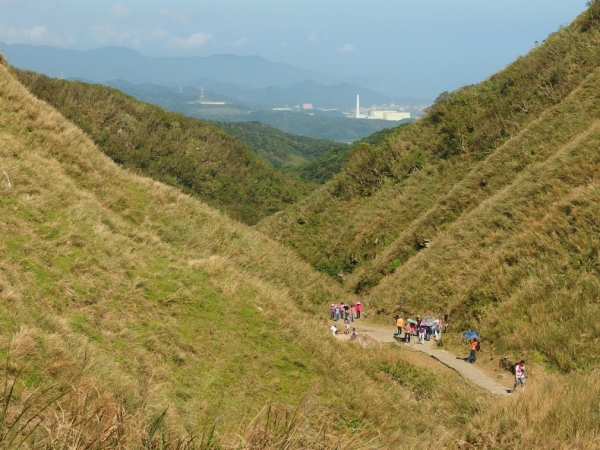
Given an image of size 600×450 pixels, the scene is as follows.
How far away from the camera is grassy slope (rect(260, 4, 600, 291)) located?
2767 centimetres

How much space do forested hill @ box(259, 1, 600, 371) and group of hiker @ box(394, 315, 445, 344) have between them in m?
0.73

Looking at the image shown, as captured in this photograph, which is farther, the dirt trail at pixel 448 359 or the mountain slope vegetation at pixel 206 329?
the dirt trail at pixel 448 359

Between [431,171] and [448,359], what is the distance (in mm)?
20599

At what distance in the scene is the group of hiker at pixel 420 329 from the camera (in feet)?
59.1

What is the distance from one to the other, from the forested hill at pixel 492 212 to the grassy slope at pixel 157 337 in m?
4.54

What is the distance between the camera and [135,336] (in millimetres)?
9695

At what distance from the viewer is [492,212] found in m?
22.2

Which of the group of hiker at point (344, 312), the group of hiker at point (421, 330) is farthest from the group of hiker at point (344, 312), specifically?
the group of hiker at point (421, 330)

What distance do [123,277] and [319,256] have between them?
23513 millimetres

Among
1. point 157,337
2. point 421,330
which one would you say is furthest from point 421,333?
point 157,337

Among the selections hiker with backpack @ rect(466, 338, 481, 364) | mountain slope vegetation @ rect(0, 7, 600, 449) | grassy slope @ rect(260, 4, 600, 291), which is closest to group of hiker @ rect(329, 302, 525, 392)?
hiker with backpack @ rect(466, 338, 481, 364)

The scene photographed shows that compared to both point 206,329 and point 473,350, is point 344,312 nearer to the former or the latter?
point 473,350

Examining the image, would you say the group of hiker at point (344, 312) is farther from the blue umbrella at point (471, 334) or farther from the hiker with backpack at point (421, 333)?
the blue umbrella at point (471, 334)

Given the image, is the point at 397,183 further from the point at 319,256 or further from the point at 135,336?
the point at 135,336
